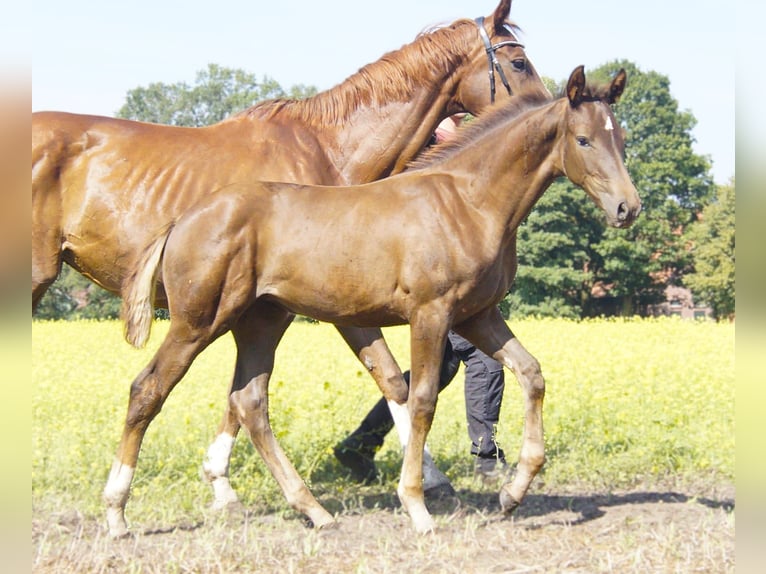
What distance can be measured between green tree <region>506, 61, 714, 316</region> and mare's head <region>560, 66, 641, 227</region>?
34.8m

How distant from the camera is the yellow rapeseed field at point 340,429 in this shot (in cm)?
647

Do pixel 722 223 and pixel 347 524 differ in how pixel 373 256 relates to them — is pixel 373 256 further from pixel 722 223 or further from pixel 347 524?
pixel 722 223

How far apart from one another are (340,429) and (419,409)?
315cm

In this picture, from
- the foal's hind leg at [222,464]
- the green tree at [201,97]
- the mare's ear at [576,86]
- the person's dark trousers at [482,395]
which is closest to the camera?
the mare's ear at [576,86]

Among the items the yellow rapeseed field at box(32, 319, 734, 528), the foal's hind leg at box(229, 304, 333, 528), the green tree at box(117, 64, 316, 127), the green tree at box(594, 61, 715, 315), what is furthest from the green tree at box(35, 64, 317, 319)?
the foal's hind leg at box(229, 304, 333, 528)

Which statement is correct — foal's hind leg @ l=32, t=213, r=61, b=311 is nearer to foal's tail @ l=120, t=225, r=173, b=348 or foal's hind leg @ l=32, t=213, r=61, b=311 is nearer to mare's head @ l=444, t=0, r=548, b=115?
foal's tail @ l=120, t=225, r=173, b=348

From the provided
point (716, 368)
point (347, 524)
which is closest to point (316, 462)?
point (347, 524)

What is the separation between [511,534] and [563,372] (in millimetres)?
5815

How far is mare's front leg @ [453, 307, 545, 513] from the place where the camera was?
5.02 m

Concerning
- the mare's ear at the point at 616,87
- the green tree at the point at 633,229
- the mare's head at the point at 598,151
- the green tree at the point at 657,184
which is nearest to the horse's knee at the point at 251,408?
the mare's head at the point at 598,151

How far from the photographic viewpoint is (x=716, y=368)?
1148cm

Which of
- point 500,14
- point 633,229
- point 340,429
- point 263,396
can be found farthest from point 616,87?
point 633,229

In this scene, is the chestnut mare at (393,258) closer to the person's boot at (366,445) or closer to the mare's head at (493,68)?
the mare's head at (493,68)

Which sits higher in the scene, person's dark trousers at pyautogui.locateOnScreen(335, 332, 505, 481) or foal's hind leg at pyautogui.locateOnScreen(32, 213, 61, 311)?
foal's hind leg at pyautogui.locateOnScreen(32, 213, 61, 311)
